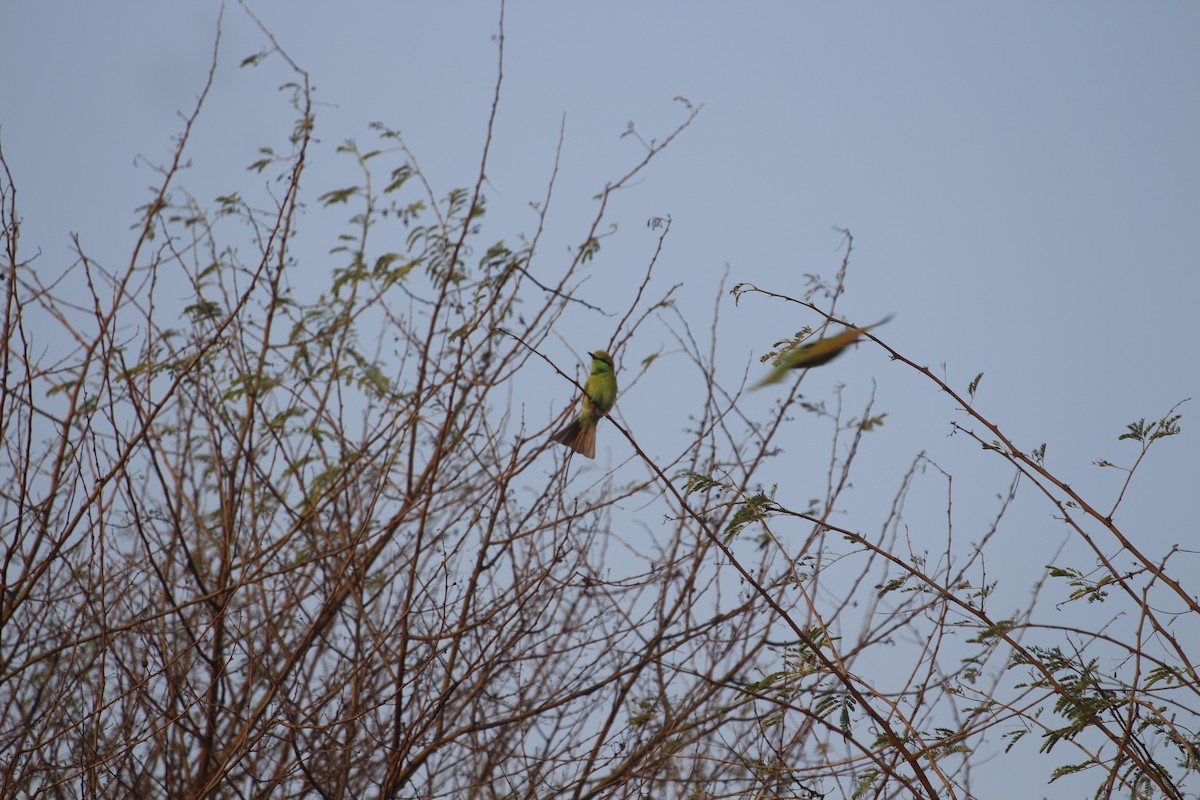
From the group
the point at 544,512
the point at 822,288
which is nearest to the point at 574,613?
the point at 544,512

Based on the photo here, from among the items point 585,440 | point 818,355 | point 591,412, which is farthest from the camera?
point 585,440

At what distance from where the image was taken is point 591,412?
3.96 metres

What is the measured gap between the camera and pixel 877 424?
419 centimetres

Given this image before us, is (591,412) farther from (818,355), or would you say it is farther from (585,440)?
(818,355)

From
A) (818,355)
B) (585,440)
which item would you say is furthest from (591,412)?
(818,355)

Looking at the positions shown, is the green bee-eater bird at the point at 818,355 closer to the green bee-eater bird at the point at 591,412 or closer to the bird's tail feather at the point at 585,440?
the green bee-eater bird at the point at 591,412

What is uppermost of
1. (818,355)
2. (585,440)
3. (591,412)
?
(585,440)

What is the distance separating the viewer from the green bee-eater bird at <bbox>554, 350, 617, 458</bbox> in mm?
3531

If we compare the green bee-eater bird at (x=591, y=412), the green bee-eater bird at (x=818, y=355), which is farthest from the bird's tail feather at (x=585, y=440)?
the green bee-eater bird at (x=818, y=355)

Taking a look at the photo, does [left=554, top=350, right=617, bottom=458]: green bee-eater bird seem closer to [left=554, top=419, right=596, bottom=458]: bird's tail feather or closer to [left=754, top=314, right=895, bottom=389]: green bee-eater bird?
[left=554, top=419, right=596, bottom=458]: bird's tail feather

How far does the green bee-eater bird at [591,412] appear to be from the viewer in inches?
139

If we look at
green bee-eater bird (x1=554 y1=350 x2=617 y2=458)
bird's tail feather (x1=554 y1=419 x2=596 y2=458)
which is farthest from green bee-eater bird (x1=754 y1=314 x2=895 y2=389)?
bird's tail feather (x1=554 y1=419 x2=596 y2=458)

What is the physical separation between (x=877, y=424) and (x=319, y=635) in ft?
7.42

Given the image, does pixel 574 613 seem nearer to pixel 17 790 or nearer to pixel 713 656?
pixel 713 656
